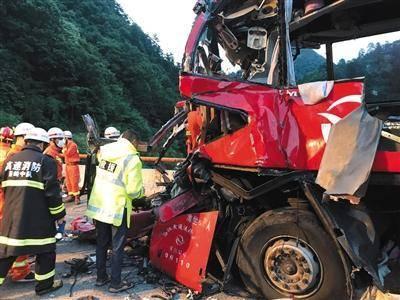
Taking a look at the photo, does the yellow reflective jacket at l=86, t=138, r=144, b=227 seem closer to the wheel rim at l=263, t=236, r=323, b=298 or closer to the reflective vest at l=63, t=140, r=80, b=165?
the wheel rim at l=263, t=236, r=323, b=298

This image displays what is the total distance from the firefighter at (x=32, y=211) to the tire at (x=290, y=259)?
1.89 meters

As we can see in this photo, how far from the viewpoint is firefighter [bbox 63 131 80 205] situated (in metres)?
9.03

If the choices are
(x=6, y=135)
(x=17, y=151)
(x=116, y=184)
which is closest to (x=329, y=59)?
(x=116, y=184)

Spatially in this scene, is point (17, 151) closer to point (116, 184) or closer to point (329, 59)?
point (116, 184)

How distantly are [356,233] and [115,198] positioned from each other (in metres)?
2.32

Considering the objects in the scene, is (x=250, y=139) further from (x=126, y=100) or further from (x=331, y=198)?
(x=126, y=100)

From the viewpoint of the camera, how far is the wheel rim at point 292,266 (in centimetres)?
373

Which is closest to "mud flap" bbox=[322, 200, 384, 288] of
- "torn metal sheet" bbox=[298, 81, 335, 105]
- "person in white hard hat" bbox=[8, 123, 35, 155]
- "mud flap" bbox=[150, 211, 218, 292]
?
"torn metal sheet" bbox=[298, 81, 335, 105]

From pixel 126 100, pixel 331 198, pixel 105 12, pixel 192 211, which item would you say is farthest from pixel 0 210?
pixel 105 12

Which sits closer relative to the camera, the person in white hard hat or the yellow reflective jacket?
the yellow reflective jacket

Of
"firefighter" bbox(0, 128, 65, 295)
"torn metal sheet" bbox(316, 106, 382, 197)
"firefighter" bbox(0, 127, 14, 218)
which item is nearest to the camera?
"torn metal sheet" bbox(316, 106, 382, 197)

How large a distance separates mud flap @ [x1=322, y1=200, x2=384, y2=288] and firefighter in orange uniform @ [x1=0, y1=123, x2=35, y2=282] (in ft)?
10.4

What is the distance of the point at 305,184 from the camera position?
3.69 metres

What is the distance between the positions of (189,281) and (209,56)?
7.90 feet
